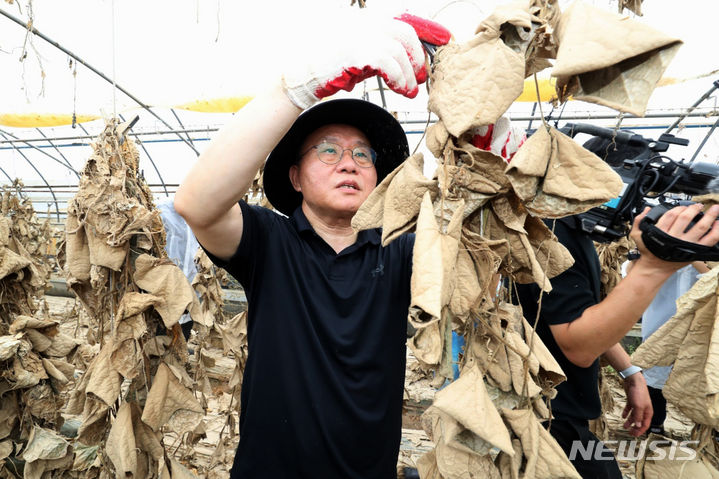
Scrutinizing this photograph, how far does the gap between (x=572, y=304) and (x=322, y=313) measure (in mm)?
850

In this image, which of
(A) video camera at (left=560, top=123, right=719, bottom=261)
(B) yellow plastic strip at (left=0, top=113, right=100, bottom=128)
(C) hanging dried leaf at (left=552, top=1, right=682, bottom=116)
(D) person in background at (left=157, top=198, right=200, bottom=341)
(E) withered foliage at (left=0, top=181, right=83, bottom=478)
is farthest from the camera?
(B) yellow plastic strip at (left=0, top=113, right=100, bottom=128)

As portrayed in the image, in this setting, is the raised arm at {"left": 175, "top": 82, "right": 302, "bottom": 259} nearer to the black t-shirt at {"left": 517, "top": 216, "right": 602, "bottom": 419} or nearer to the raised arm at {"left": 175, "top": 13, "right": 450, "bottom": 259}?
the raised arm at {"left": 175, "top": 13, "right": 450, "bottom": 259}

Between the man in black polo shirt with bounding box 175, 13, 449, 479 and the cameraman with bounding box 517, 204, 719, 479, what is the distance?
0.56 meters

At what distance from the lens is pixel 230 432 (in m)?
2.59

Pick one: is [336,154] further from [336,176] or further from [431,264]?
[431,264]

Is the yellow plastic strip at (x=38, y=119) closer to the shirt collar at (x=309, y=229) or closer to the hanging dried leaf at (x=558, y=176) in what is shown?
the shirt collar at (x=309, y=229)

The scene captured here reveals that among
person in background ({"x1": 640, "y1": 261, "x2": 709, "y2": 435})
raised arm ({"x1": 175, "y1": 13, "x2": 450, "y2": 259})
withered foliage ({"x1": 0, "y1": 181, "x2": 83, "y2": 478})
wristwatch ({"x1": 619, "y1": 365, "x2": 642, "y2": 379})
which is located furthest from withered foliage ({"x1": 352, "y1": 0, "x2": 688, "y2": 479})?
person in background ({"x1": 640, "y1": 261, "x2": 709, "y2": 435})

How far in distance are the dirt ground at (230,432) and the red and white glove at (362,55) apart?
1.82m

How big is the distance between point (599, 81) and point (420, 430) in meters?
3.32

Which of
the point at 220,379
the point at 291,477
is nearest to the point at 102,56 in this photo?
the point at 220,379

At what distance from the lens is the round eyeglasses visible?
119 centimetres

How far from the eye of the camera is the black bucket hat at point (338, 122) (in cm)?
123

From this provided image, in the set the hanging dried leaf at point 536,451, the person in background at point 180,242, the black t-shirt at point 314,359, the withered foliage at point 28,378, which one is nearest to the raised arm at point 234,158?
the black t-shirt at point 314,359

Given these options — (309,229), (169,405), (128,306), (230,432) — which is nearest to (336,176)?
(309,229)
